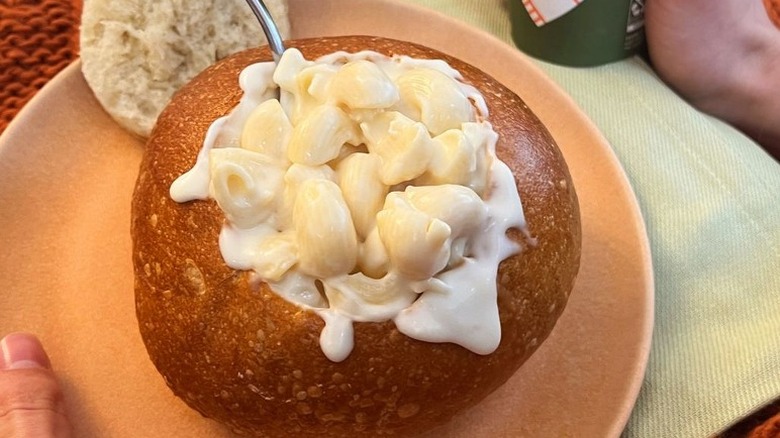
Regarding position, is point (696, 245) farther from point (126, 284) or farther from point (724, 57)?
point (126, 284)

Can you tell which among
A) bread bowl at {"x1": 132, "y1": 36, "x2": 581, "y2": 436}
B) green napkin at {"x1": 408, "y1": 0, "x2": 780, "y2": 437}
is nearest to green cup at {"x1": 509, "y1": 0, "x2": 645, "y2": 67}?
green napkin at {"x1": 408, "y1": 0, "x2": 780, "y2": 437}

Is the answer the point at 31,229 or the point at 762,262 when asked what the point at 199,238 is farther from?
the point at 762,262

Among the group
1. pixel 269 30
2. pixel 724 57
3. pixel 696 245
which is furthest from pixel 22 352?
pixel 724 57

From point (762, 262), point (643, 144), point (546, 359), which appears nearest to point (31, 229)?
point (546, 359)

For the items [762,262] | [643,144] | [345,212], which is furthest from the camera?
[643,144]

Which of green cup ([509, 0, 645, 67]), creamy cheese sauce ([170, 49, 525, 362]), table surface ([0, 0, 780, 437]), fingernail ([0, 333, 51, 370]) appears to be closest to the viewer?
creamy cheese sauce ([170, 49, 525, 362])

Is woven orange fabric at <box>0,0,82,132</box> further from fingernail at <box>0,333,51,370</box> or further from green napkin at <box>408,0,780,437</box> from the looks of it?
green napkin at <box>408,0,780,437</box>

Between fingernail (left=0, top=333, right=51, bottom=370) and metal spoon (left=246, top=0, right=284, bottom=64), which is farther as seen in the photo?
metal spoon (left=246, top=0, right=284, bottom=64)
